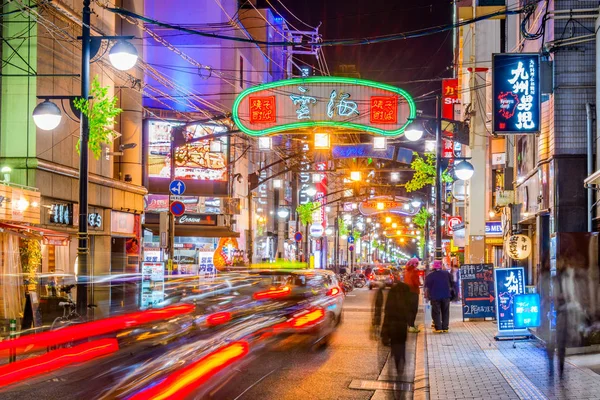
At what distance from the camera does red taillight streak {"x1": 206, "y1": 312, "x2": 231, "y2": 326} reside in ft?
59.3

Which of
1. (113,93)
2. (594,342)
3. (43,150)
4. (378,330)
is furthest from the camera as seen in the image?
(113,93)

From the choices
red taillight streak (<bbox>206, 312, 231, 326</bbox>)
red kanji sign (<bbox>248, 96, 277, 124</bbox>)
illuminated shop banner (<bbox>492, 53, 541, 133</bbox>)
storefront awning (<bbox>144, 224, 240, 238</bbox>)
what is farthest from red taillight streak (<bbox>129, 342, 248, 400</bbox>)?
storefront awning (<bbox>144, 224, 240, 238</bbox>)

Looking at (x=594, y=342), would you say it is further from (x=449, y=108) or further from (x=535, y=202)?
(x=449, y=108)

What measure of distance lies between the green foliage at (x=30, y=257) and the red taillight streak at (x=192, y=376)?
46.6 ft

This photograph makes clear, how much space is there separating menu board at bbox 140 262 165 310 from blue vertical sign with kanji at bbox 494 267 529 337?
10.2 m

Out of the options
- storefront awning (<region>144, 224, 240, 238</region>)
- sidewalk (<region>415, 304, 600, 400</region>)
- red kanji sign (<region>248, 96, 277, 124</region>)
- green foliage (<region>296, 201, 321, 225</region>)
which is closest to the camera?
sidewalk (<region>415, 304, 600, 400</region>)

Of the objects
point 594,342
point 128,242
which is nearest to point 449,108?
point 128,242

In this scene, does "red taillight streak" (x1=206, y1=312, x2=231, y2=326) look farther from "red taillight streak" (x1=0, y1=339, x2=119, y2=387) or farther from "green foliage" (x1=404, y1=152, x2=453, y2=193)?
"green foliage" (x1=404, y1=152, x2=453, y2=193)

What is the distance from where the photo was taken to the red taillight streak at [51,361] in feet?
31.2

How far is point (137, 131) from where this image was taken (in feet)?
122

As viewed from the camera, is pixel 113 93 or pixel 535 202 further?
pixel 113 93

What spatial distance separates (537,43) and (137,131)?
75.0 feet

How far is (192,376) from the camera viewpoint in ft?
30.6

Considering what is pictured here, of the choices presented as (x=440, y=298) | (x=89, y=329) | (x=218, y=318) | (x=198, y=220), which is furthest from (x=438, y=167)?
(x=198, y=220)
